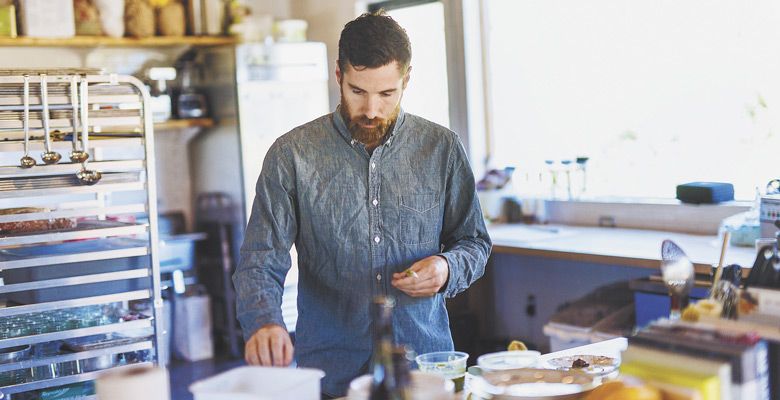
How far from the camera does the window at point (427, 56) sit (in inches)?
220

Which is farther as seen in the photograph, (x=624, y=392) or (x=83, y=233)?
(x=83, y=233)

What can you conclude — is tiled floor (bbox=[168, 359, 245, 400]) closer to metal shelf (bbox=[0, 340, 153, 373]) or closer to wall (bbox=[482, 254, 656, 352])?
wall (bbox=[482, 254, 656, 352])

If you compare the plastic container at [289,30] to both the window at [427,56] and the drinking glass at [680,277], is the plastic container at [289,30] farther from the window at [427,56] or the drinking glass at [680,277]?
the drinking glass at [680,277]

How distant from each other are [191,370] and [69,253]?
251cm

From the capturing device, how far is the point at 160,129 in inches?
241

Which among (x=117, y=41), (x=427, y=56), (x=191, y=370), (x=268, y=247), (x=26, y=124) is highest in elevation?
(x=117, y=41)

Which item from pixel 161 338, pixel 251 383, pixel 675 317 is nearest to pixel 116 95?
pixel 161 338

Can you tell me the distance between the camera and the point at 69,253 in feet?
10.8

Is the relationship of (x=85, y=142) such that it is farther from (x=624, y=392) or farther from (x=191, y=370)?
(x=191, y=370)

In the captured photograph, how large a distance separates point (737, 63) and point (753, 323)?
279 centimetres

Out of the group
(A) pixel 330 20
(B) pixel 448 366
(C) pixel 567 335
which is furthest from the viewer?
(A) pixel 330 20

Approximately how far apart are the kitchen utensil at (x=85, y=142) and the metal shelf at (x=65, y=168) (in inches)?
0.8

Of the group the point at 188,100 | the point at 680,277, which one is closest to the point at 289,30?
the point at 188,100

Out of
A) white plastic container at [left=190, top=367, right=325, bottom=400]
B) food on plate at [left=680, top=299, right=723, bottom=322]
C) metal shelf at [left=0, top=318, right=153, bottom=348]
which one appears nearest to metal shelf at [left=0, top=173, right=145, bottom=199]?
metal shelf at [left=0, top=318, right=153, bottom=348]
